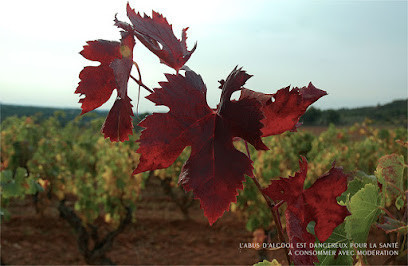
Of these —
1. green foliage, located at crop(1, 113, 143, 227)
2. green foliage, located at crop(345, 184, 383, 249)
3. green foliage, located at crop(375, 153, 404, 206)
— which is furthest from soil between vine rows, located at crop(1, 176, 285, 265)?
green foliage, located at crop(345, 184, 383, 249)

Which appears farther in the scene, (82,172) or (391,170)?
(82,172)

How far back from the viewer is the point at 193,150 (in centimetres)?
52

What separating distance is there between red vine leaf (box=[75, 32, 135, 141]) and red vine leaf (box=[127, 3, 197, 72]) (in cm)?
3

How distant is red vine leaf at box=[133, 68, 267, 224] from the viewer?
1.65 ft

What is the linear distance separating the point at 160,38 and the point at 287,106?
0.23m

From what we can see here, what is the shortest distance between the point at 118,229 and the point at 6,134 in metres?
3.83

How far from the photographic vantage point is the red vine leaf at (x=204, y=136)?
50cm

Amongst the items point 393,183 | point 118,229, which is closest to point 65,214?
point 118,229

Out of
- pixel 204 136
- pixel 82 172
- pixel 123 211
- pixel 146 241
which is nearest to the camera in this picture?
pixel 204 136

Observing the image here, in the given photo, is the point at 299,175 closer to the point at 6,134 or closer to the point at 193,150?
the point at 193,150

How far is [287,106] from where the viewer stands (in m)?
0.60

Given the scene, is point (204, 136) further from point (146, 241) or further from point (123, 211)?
point (146, 241)

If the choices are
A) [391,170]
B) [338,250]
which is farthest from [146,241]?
[338,250]

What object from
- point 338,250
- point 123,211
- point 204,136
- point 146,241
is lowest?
point 146,241
